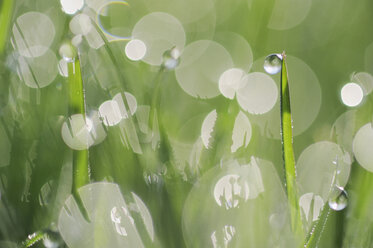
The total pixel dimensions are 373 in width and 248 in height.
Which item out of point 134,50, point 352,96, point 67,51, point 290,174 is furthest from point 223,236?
point 134,50

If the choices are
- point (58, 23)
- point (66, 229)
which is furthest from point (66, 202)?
point (58, 23)

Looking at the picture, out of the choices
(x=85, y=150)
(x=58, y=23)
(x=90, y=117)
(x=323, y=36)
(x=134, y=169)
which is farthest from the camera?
(x=323, y=36)

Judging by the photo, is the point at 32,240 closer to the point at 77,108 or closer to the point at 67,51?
the point at 77,108

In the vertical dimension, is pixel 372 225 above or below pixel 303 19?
below

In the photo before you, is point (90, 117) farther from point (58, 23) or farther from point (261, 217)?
point (58, 23)

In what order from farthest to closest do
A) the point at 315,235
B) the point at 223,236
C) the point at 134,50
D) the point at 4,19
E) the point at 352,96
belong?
the point at 134,50 → the point at 352,96 → the point at 4,19 → the point at 223,236 → the point at 315,235

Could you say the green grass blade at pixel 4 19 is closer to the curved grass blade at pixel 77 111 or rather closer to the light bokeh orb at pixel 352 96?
the curved grass blade at pixel 77 111

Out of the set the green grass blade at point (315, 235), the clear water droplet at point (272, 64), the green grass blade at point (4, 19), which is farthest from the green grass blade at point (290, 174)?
the green grass blade at point (4, 19)
